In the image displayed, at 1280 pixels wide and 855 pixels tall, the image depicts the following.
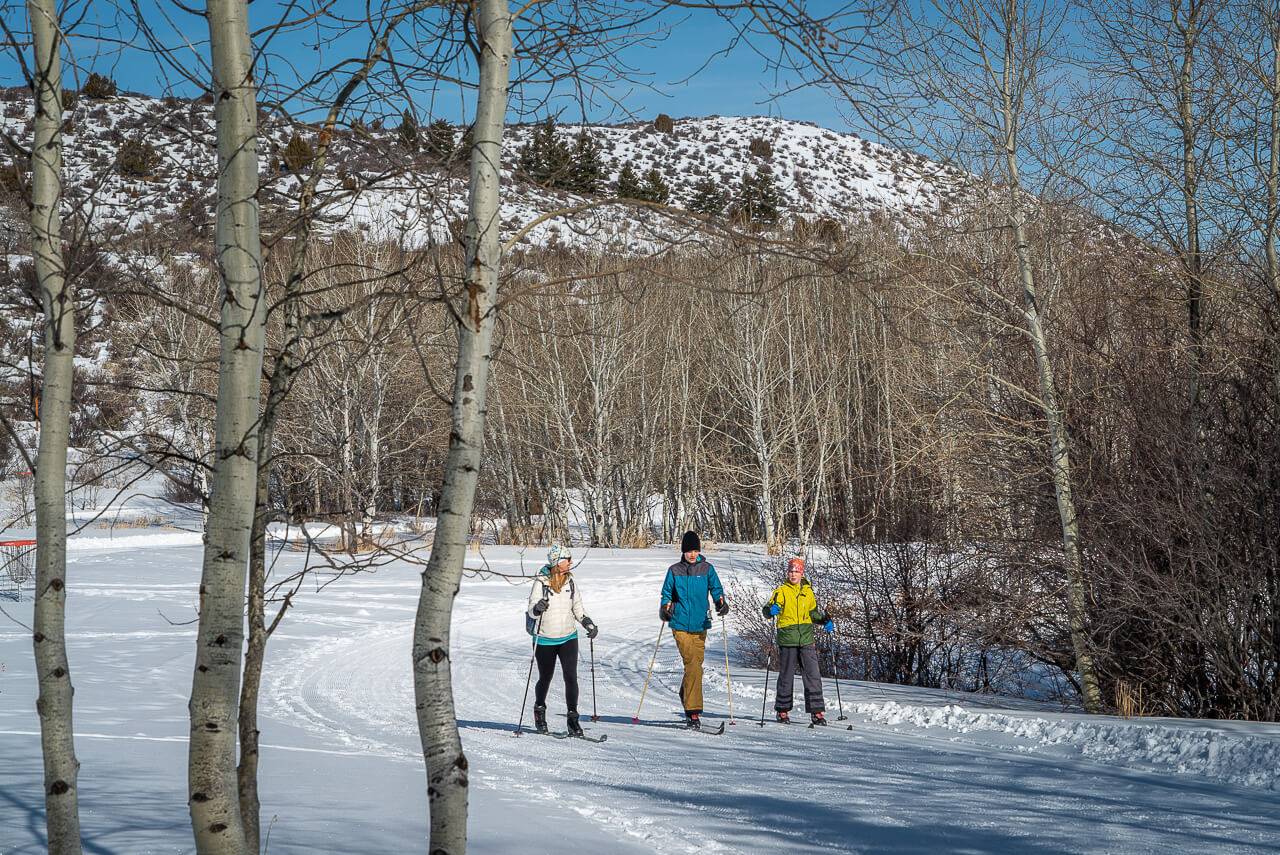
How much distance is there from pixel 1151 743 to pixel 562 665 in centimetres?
537

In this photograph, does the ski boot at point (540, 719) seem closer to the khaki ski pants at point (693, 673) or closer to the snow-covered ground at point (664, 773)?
the snow-covered ground at point (664, 773)

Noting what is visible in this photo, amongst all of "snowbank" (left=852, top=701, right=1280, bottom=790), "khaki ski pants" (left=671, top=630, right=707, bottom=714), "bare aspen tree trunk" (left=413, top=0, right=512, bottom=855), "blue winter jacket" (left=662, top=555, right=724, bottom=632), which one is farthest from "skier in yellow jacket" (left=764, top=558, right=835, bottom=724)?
"bare aspen tree trunk" (left=413, top=0, right=512, bottom=855)

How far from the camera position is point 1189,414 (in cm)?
1207

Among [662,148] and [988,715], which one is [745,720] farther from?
[662,148]

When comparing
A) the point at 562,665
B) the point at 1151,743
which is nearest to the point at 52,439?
the point at 562,665

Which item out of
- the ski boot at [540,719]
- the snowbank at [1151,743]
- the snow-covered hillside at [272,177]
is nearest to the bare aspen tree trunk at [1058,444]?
the snowbank at [1151,743]

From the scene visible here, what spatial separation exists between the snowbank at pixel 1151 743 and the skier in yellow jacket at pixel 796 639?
3.59 ft

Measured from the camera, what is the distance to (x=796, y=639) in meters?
11.5

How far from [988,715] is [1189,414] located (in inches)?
170

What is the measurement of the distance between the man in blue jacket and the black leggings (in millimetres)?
1058

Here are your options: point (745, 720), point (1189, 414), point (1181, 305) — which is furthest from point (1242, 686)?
point (745, 720)

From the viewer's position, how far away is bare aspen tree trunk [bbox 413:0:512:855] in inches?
139

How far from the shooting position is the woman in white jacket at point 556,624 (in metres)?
10.6

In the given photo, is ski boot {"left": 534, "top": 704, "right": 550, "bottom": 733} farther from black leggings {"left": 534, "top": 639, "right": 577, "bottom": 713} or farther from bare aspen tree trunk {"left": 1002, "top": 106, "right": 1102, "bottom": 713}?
bare aspen tree trunk {"left": 1002, "top": 106, "right": 1102, "bottom": 713}
